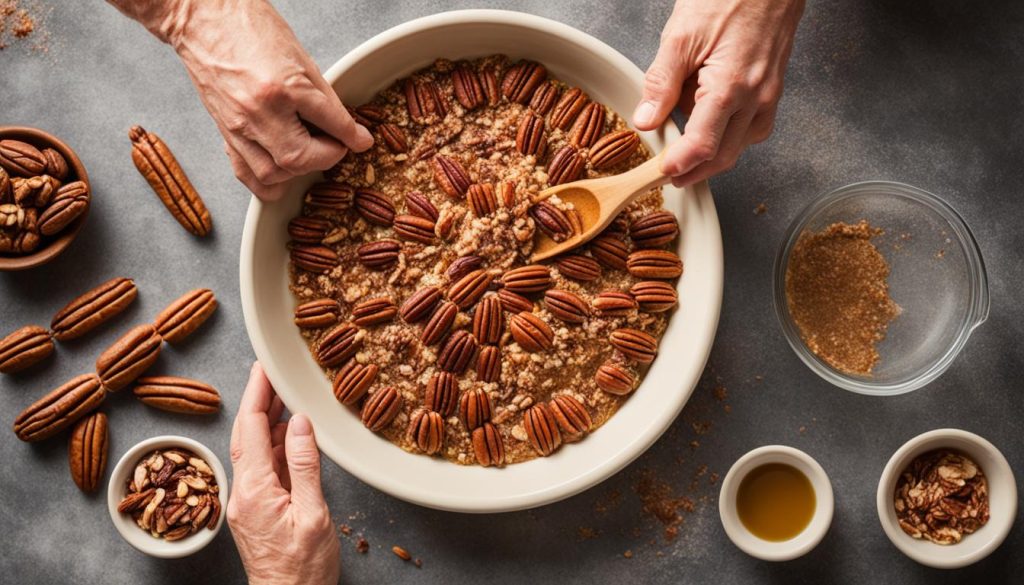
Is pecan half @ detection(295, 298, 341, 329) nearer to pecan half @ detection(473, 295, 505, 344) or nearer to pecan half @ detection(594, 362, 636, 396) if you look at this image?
pecan half @ detection(473, 295, 505, 344)

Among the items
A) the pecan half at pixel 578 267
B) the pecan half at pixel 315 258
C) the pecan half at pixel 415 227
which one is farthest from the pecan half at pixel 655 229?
the pecan half at pixel 315 258

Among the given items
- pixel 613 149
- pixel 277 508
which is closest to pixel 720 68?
pixel 613 149

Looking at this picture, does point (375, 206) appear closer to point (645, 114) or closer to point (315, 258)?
point (315, 258)

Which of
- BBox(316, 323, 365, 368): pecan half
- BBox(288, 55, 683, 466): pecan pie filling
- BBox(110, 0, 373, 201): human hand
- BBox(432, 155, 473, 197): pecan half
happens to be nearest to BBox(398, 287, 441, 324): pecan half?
BBox(288, 55, 683, 466): pecan pie filling

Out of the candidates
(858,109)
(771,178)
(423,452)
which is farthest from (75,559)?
(858,109)

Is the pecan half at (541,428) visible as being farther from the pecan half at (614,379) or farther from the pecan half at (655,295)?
the pecan half at (655,295)

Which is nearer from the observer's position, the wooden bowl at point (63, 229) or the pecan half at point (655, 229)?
the pecan half at point (655, 229)
